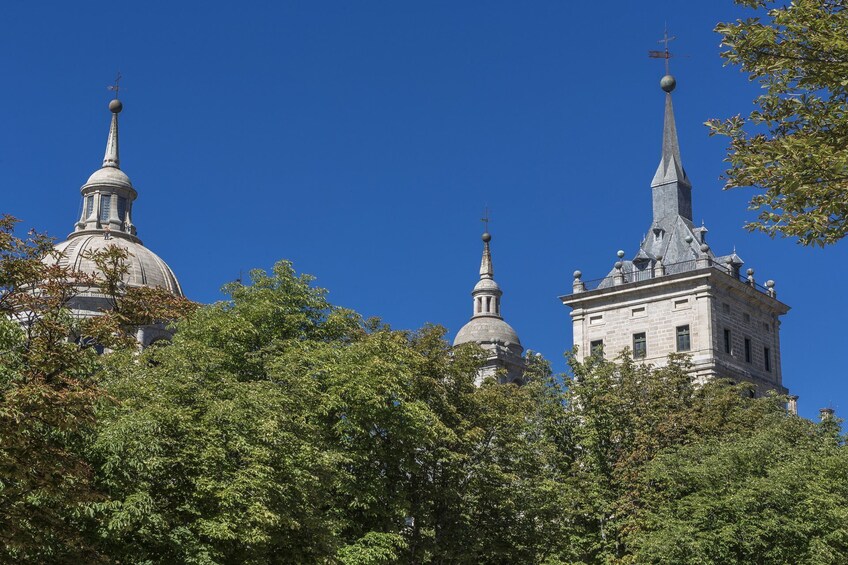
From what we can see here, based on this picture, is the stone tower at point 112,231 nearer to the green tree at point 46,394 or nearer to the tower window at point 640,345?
the tower window at point 640,345

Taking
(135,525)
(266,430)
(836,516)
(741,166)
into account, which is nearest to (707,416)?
(836,516)

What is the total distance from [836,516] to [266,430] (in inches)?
806

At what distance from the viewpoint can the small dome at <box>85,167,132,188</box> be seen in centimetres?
10000

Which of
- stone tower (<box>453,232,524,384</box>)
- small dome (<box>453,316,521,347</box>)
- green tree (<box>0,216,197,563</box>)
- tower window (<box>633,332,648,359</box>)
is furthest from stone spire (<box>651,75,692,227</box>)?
green tree (<box>0,216,197,563</box>)

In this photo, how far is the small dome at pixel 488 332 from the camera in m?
107

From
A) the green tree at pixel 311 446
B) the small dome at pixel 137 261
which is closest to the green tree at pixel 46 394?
the green tree at pixel 311 446

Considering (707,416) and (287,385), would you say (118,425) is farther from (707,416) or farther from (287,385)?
(707,416)

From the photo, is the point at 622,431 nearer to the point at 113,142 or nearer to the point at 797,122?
the point at 797,122

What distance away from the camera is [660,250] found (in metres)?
85.4

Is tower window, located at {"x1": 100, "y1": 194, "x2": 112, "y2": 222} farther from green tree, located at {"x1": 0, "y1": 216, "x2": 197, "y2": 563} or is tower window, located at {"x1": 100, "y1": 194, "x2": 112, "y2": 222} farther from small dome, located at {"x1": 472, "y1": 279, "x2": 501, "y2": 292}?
green tree, located at {"x1": 0, "y1": 216, "x2": 197, "y2": 563}

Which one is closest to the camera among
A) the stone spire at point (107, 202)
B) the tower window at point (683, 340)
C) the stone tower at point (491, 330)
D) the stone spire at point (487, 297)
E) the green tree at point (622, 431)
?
the green tree at point (622, 431)

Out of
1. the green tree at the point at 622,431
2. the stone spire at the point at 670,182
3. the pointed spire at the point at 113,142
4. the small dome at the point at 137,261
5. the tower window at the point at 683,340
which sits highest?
the pointed spire at the point at 113,142

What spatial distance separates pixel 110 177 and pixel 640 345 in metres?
45.5

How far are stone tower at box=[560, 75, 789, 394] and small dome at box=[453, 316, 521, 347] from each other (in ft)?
79.1
